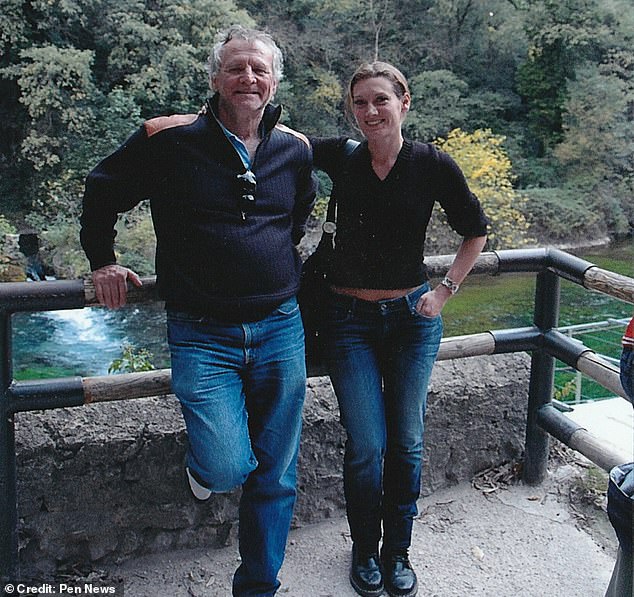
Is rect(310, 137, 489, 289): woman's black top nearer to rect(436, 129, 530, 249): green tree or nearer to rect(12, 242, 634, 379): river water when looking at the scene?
rect(12, 242, 634, 379): river water

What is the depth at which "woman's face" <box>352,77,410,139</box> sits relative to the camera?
1.74m

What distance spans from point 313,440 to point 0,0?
11623mm

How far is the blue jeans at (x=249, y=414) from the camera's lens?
1614 mm

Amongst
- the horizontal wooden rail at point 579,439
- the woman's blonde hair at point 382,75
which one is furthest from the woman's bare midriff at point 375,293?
the horizontal wooden rail at point 579,439

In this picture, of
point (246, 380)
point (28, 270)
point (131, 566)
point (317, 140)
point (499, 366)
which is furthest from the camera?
point (28, 270)

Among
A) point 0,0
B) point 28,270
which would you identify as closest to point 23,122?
point 0,0

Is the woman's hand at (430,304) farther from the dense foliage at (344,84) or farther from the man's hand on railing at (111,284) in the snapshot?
the dense foliage at (344,84)

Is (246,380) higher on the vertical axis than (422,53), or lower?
lower

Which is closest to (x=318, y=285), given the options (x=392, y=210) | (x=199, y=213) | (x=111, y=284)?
(x=392, y=210)

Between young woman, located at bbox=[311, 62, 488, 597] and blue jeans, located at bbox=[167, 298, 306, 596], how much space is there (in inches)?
5.8

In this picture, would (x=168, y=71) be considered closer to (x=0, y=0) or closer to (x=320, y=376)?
(x=0, y=0)

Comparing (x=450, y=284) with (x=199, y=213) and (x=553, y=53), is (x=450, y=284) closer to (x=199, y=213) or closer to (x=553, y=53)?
(x=199, y=213)

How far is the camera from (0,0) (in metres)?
11.6

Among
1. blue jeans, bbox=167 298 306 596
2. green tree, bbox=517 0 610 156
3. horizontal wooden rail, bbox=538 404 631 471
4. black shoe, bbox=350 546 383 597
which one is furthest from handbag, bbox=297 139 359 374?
green tree, bbox=517 0 610 156
